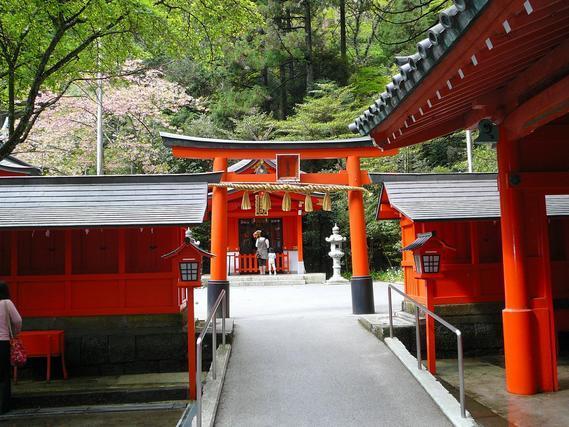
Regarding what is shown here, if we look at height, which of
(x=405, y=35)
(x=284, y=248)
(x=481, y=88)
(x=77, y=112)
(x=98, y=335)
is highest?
→ (x=405, y=35)

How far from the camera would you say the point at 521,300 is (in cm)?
629

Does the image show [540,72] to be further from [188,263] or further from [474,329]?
[474,329]

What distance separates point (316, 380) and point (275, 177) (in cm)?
610

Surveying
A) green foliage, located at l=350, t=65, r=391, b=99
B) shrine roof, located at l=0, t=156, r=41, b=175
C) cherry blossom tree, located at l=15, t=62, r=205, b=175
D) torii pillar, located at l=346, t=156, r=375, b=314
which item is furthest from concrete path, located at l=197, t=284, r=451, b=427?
green foliage, located at l=350, t=65, r=391, b=99

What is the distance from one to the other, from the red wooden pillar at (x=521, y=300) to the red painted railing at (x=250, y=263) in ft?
53.1

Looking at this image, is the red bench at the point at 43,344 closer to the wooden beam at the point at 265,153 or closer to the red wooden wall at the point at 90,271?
the red wooden wall at the point at 90,271

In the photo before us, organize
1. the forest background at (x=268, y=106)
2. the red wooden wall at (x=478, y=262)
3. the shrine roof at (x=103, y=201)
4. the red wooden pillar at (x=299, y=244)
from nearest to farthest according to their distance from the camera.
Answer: the shrine roof at (x=103, y=201), the red wooden wall at (x=478, y=262), the red wooden pillar at (x=299, y=244), the forest background at (x=268, y=106)

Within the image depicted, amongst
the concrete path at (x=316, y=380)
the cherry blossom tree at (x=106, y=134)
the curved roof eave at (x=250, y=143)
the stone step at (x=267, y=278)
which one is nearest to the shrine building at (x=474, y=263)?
the curved roof eave at (x=250, y=143)

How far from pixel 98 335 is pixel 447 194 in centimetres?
683

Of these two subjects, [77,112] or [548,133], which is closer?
[548,133]

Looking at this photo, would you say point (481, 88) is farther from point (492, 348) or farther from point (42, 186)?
point (42, 186)

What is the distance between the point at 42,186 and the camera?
980 centimetres

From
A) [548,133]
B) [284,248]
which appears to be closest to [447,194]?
[548,133]

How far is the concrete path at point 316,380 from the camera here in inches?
218
